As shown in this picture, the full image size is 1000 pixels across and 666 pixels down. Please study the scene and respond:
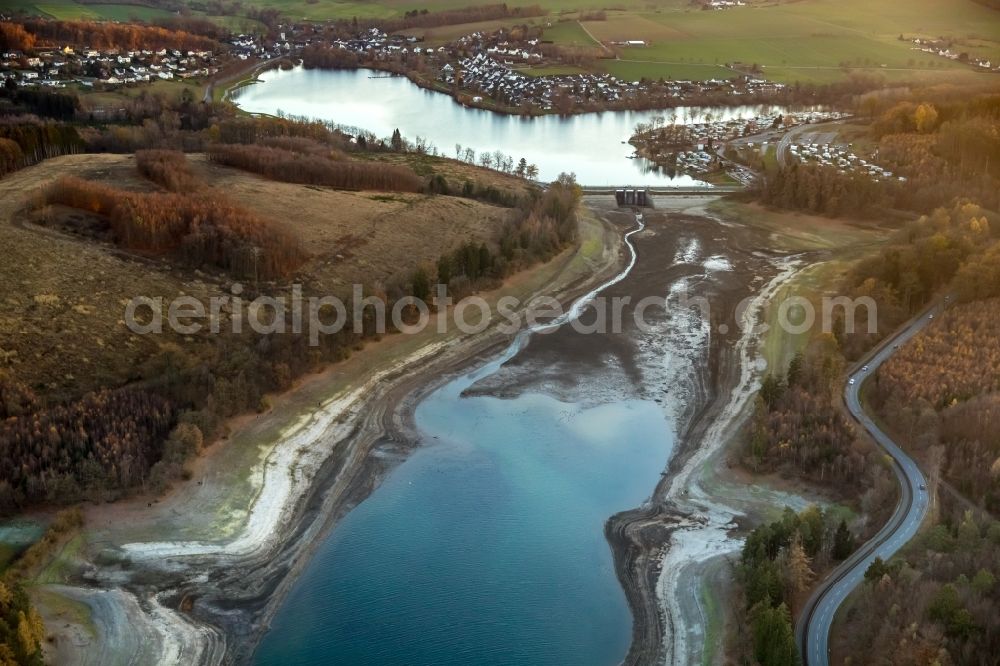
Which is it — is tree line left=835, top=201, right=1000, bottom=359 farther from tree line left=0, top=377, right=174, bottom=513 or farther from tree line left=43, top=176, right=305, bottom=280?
tree line left=0, top=377, right=174, bottom=513

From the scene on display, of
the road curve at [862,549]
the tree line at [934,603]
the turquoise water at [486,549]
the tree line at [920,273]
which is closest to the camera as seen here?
the tree line at [934,603]

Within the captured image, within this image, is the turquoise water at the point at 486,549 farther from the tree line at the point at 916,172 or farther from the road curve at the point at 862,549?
the tree line at the point at 916,172

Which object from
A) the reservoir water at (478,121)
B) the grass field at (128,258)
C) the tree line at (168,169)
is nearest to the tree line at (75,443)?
the grass field at (128,258)

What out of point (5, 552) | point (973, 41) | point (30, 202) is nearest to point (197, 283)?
point (30, 202)

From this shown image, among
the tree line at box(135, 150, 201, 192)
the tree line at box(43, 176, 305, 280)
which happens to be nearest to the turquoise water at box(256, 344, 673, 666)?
the tree line at box(43, 176, 305, 280)

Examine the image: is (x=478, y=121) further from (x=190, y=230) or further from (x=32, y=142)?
(x=190, y=230)

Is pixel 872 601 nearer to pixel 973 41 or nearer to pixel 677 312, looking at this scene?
pixel 677 312

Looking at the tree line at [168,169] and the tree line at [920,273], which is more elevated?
the tree line at [168,169]
